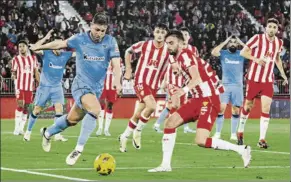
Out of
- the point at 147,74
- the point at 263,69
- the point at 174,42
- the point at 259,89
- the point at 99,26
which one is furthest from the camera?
the point at 263,69

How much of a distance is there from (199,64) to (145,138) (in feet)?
30.7

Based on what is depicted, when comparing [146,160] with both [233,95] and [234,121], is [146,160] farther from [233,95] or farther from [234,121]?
[233,95]

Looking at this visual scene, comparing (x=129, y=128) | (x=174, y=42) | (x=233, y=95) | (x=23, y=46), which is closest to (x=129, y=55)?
(x=129, y=128)

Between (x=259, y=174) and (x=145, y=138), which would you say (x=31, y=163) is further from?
(x=145, y=138)

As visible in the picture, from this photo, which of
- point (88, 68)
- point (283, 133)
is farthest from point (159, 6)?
point (88, 68)

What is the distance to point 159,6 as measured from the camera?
4444 centimetres

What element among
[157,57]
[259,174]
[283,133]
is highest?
[157,57]

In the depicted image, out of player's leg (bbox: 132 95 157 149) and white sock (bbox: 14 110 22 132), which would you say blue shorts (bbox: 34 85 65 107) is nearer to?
white sock (bbox: 14 110 22 132)

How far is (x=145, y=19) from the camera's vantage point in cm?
4303

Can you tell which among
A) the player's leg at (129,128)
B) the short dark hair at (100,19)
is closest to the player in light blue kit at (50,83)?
the player's leg at (129,128)

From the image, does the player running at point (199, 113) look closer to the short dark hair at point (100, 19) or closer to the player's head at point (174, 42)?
the player's head at point (174, 42)

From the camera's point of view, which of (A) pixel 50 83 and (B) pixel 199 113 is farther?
(A) pixel 50 83

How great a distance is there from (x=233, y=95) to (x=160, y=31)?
474 cm

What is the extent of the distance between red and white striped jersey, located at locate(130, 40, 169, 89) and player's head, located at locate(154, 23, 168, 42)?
0.71ft
